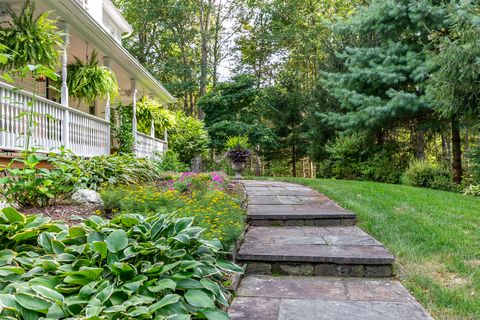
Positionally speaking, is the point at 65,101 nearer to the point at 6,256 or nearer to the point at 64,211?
the point at 64,211

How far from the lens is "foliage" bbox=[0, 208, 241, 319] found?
1417 mm

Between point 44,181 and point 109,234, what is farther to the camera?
point 44,181

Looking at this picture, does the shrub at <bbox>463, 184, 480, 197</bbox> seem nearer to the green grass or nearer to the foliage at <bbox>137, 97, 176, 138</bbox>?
the green grass

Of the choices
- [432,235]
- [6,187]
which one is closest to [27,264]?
[6,187]

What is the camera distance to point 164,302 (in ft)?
4.90

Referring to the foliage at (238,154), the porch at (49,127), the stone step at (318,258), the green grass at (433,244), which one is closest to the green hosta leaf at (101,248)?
the stone step at (318,258)

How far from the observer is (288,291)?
2330 millimetres

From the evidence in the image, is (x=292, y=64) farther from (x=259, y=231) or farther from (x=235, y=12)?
(x=259, y=231)

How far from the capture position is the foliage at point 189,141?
1231cm

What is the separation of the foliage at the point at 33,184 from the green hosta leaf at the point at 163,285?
1.95 meters

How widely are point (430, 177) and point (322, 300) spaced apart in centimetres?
741

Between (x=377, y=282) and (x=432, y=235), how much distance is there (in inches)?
44.6

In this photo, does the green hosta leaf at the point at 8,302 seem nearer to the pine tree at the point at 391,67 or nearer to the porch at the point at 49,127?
Result: the porch at the point at 49,127

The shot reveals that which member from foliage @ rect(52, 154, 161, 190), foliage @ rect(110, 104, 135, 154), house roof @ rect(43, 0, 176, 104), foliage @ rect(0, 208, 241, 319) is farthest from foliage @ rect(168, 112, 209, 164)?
foliage @ rect(0, 208, 241, 319)
